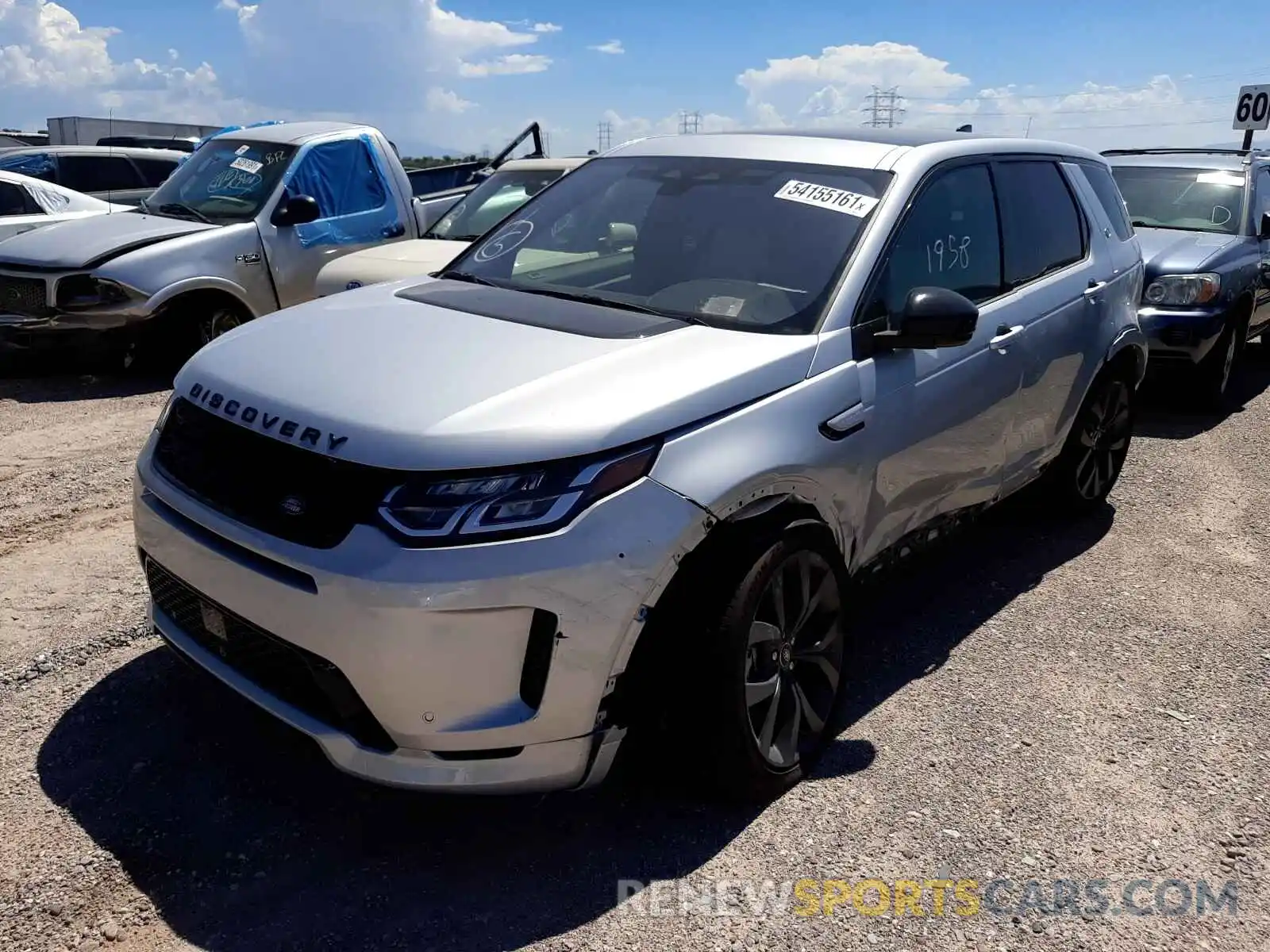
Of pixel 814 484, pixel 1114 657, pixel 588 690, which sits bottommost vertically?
pixel 1114 657

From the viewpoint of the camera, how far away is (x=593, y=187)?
4.27m

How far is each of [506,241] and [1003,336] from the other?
6.46 ft

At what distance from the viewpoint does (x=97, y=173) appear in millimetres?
12195

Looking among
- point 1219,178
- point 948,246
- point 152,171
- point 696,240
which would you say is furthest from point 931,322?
point 152,171

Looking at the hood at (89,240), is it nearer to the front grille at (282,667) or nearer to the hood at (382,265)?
the hood at (382,265)

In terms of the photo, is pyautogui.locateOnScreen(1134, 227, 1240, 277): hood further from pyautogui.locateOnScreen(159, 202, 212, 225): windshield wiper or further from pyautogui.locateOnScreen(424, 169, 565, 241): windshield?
pyautogui.locateOnScreen(159, 202, 212, 225): windshield wiper

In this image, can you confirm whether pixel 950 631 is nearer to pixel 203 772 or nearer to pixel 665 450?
pixel 665 450

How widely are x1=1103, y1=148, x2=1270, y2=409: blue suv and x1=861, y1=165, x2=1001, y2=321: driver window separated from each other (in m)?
3.86

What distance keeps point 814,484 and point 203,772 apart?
198 cm

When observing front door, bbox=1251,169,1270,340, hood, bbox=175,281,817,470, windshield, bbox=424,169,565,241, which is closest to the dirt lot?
hood, bbox=175,281,817,470

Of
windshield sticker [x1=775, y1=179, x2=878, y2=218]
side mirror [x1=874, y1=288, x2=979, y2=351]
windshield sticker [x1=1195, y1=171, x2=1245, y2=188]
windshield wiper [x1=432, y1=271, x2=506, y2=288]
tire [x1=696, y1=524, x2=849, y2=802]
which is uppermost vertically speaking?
windshield sticker [x1=1195, y1=171, x2=1245, y2=188]

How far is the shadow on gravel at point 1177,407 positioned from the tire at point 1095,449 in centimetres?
218

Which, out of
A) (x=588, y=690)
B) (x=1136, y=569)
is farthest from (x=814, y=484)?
(x=1136, y=569)

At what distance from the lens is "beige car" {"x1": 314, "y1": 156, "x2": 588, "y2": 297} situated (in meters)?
6.83
